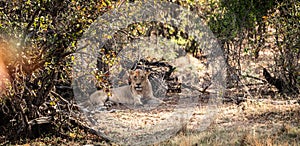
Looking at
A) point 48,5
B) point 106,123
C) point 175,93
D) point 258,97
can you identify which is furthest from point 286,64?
point 48,5

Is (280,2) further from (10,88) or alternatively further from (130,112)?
(10,88)

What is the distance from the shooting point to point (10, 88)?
21.7ft

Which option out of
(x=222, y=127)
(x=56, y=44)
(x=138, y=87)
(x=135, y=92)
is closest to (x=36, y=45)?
(x=56, y=44)

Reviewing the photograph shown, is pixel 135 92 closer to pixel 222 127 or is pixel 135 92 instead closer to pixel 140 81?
pixel 140 81

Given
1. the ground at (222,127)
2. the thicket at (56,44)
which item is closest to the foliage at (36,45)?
the thicket at (56,44)

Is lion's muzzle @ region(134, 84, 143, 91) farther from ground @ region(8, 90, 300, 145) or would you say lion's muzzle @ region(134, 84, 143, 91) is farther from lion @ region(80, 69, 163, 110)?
ground @ region(8, 90, 300, 145)

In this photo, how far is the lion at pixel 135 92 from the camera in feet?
36.7

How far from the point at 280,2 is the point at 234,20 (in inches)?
53.1

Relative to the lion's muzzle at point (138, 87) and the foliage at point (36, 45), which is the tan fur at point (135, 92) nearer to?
the lion's muzzle at point (138, 87)

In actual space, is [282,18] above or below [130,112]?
above

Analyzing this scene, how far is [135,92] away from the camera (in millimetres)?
11461

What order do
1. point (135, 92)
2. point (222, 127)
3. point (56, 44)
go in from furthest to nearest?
point (135, 92) < point (222, 127) < point (56, 44)

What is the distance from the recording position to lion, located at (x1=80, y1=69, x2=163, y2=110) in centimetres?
1120

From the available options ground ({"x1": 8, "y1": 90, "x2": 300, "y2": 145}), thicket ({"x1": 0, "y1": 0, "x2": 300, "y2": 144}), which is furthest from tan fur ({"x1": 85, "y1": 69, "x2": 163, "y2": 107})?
thicket ({"x1": 0, "y1": 0, "x2": 300, "y2": 144})
